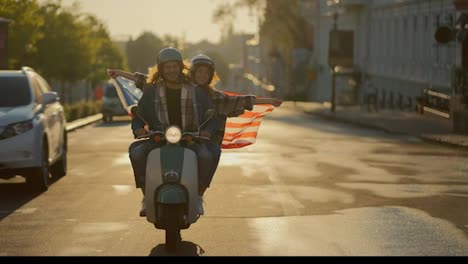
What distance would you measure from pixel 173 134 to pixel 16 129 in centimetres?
639

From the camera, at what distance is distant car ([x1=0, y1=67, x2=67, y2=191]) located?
16.8 m

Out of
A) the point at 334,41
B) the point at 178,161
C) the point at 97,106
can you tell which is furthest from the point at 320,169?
the point at 334,41

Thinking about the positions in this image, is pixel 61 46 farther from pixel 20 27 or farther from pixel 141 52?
pixel 141 52

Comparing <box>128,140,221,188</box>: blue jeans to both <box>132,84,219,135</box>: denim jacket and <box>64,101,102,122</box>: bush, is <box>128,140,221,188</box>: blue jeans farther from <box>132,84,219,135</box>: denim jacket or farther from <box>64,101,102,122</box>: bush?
<box>64,101,102,122</box>: bush

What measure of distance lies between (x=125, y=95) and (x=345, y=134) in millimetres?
24788

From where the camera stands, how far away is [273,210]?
14.8m

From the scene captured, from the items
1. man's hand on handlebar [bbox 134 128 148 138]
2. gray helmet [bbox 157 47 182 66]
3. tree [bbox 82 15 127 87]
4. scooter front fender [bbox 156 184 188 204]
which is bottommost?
tree [bbox 82 15 127 87]

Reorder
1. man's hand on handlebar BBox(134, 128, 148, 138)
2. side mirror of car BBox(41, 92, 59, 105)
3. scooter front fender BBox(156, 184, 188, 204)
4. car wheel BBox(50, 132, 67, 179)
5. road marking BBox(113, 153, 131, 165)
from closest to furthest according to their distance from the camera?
scooter front fender BBox(156, 184, 188, 204) < man's hand on handlebar BBox(134, 128, 148, 138) < side mirror of car BBox(41, 92, 59, 105) < car wheel BBox(50, 132, 67, 179) < road marking BBox(113, 153, 131, 165)

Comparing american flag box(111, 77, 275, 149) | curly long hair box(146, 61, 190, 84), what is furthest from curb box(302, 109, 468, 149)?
curly long hair box(146, 61, 190, 84)

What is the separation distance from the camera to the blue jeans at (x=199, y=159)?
37.5 ft

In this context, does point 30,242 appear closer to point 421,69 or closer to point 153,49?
point 421,69

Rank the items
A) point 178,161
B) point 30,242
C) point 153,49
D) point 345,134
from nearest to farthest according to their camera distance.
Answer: point 178,161 → point 30,242 → point 345,134 → point 153,49

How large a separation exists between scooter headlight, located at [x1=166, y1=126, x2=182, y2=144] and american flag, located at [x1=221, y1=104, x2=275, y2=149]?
243 cm

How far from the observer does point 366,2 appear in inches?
2977
